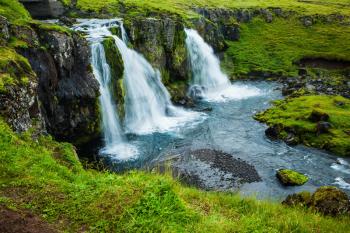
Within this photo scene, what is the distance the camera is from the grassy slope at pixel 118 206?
1134 cm

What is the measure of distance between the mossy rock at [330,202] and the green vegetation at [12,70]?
55.4ft

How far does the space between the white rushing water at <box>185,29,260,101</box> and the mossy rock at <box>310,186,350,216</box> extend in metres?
36.1

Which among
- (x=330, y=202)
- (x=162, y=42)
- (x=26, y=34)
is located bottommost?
(x=330, y=202)

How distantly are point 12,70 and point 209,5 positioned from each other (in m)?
72.1

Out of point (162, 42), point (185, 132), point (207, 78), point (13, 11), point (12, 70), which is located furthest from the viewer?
point (207, 78)

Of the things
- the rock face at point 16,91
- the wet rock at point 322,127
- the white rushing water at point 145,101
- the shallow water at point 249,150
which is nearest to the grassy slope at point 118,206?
the rock face at point 16,91

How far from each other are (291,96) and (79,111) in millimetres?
32268

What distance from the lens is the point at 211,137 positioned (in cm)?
A: 3878

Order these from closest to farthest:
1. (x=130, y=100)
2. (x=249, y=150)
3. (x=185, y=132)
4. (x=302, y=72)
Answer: (x=249, y=150), (x=185, y=132), (x=130, y=100), (x=302, y=72)

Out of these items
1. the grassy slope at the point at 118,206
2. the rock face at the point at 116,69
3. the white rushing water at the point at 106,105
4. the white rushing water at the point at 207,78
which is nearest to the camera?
the grassy slope at the point at 118,206

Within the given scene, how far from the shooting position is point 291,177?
2923 cm

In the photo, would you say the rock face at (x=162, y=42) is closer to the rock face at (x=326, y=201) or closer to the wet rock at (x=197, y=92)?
the wet rock at (x=197, y=92)

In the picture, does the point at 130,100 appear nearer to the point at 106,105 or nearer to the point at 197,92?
the point at 106,105

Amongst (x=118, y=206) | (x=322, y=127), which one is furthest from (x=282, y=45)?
(x=118, y=206)
